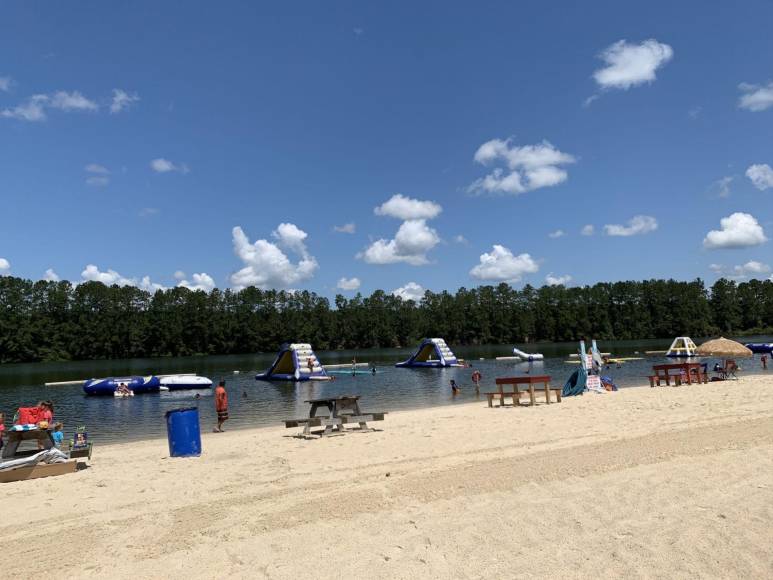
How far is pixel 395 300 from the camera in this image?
503 feet

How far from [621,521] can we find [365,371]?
4914 cm

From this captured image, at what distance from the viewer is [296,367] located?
1764 inches

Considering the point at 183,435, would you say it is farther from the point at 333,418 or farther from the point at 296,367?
the point at 296,367

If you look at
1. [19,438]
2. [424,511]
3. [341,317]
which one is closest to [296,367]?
[19,438]

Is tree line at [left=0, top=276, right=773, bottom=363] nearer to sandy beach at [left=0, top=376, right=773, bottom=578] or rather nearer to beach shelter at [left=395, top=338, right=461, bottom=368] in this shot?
beach shelter at [left=395, top=338, right=461, bottom=368]

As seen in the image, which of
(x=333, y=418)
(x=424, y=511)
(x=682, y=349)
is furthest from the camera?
(x=682, y=349)

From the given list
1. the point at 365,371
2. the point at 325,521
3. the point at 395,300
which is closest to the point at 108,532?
the point at 325,521

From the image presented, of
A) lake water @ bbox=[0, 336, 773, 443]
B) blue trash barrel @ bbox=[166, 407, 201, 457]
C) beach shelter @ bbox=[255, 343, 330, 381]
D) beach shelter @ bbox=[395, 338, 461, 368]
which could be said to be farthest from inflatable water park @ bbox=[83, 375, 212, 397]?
blue trash barrel @ bbox=[166, 407, 201, 457]

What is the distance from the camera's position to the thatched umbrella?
28375 mm

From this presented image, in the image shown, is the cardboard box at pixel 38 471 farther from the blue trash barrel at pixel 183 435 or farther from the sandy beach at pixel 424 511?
the blue trash barrel at pixel 183 435

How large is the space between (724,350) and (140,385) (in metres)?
37.4

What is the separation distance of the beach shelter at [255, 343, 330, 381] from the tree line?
79297 millimetres

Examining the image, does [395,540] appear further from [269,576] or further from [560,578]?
[560,578]

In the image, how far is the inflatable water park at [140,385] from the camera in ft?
128
